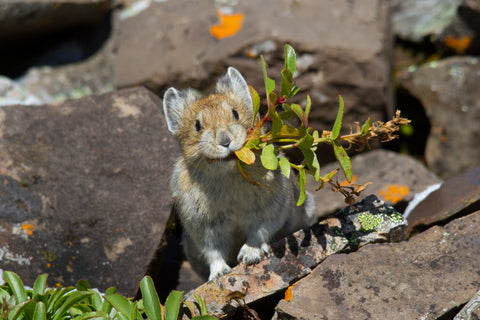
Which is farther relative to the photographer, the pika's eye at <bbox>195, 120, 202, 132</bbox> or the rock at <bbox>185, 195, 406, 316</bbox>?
the pika's eye at <bbox>195, 120, 202, 132</bbox>

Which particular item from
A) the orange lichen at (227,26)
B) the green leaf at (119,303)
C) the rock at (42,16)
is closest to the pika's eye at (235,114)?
the green leaf at (119,303)

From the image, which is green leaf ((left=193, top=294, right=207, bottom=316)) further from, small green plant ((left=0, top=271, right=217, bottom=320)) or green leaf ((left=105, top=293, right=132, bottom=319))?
green leaf ((left=105, top=293, right=132, bottom=319))

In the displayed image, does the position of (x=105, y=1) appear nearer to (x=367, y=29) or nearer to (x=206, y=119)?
(x=367, y=29)

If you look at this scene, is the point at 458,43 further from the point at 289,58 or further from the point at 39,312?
the point at 39,312

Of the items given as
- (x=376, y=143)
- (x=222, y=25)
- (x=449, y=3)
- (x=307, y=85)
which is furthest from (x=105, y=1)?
(x=449, y=3)

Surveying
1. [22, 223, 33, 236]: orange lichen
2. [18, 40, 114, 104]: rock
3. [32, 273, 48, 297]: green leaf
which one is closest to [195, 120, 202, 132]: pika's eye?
[32, 273, 48, 297]: green leaf

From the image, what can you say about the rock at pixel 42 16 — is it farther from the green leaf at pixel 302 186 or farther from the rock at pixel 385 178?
the green leaf at pixel 302 186
